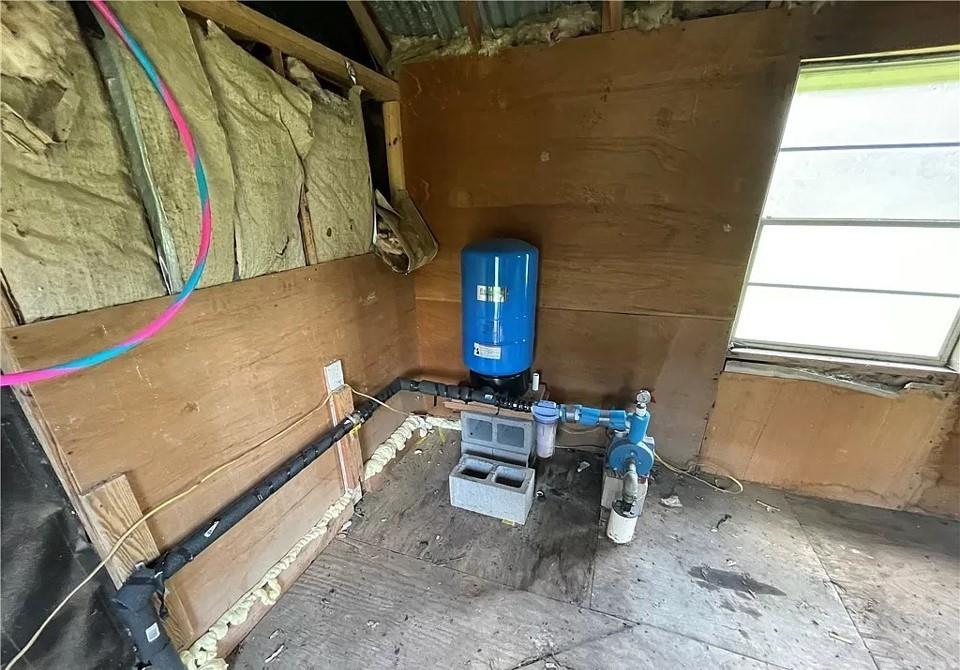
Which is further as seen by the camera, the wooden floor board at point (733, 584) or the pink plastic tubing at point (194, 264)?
the wooden floor board at point (733, 584)

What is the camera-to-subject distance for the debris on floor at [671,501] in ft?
5.31

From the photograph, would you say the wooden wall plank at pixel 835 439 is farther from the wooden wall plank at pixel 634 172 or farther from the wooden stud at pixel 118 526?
the wooden stud at pixel 118 526

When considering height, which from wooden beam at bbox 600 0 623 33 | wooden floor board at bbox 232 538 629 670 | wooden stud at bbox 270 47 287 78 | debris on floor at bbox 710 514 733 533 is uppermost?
wooden beam at bbox 600 0 623 33

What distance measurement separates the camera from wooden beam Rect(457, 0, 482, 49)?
1.36 m

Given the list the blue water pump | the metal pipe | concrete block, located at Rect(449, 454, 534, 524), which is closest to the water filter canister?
the blue water pump

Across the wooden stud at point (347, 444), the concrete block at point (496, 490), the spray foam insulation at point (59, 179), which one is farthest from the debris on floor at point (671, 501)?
the spray foam insulation at point (59, 179)

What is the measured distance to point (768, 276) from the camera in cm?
155

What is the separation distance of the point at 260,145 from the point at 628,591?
70.9 inches

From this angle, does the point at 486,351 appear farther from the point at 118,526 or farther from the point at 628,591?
the point at 118,526

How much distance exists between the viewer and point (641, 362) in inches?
67.6

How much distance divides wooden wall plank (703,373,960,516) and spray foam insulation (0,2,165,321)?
2.04 m

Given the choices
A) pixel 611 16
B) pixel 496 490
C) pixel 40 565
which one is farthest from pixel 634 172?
pixel 40 565

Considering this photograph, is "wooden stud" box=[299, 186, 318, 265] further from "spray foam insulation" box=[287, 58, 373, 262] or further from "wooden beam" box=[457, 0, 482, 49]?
"wooden beam" box=[457, 0, 482, 49]

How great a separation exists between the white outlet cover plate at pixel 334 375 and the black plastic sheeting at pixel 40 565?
28.2 inches
